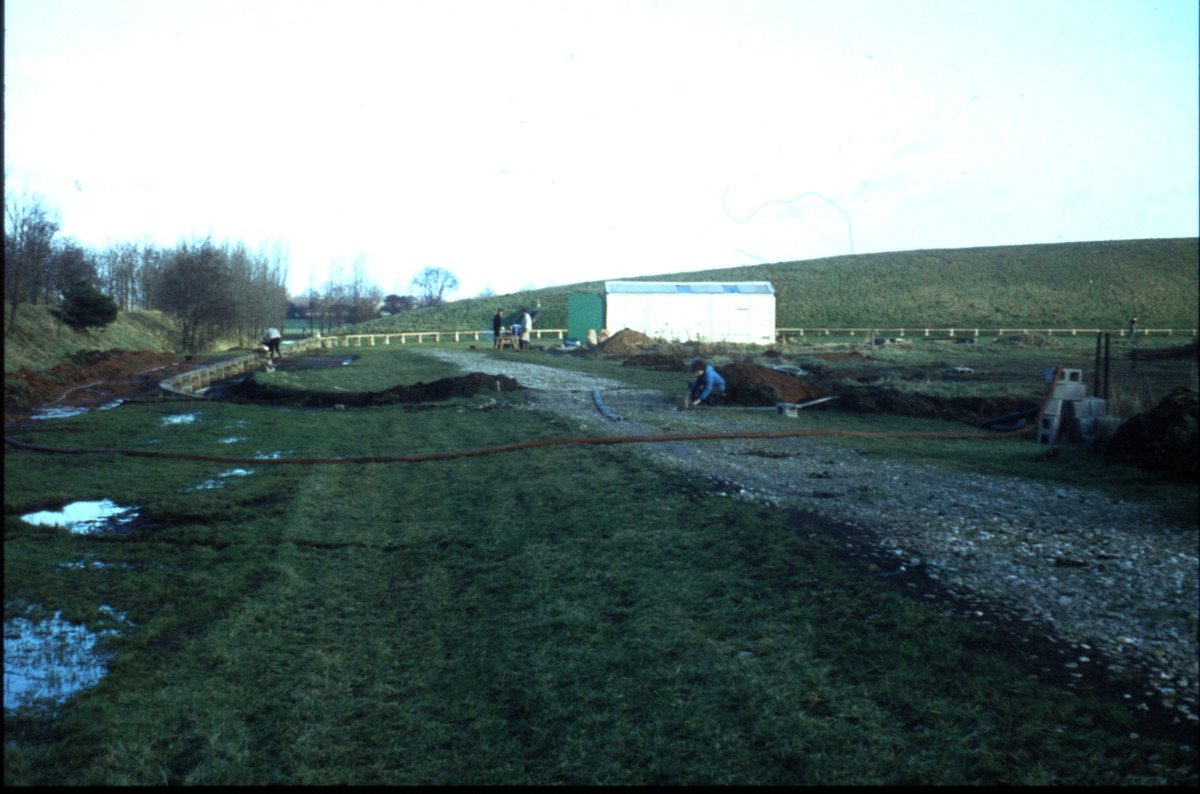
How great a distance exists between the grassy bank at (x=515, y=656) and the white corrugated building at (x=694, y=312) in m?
34.5

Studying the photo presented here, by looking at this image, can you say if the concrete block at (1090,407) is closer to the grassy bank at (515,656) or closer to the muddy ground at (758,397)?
the muddy ground at (758,397)

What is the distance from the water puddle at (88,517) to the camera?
6801mm

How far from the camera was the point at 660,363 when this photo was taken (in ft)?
89.0

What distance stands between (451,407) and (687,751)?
12.7 meters

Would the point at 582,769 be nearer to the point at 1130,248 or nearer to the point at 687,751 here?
the point at 687,751

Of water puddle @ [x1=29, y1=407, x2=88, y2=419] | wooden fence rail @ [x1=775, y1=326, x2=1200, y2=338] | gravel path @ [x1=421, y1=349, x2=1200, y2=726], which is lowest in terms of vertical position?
gravel path @ [x1=421, y1=349, x2=1200, y2=726]

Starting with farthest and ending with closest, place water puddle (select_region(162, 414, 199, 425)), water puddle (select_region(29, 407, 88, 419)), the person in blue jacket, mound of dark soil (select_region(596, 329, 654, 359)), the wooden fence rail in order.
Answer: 1. the wooden fence rail
2. mound of dark soil (select_region(596, 329, 654, 359))
3. the person in blue jacket
4. water puddle (select_region(29, 407, 88, 419))
5. water puddle (select_region(162, 414, 199, 425))

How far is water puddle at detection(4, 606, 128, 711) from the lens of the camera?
4.06 m

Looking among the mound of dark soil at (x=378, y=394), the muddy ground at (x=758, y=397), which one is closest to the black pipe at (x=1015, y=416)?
the muddy ground at (x=758, y=397)

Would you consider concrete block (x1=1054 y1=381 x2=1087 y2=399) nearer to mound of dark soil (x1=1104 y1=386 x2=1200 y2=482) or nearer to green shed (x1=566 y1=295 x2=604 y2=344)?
mound of dark soil (x1=1104 y1=386 x2=1200 y2=482)

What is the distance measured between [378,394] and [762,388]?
8051 mm

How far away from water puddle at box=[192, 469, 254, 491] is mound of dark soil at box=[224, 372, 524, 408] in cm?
673

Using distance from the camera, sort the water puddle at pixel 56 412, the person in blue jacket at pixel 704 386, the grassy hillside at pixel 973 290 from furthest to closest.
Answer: the grassy hillside at pixel 973 290
the person in blue jacket at pixel 704 386
the water puddle at pixel 56 412

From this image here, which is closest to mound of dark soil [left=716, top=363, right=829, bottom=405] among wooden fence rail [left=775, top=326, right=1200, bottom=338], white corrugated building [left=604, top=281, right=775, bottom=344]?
white corrugated building [left=604, top=281, right=775, bottom=344]
